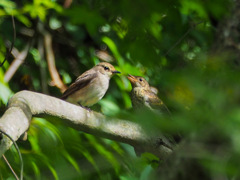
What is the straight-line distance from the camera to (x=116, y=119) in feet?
6.37

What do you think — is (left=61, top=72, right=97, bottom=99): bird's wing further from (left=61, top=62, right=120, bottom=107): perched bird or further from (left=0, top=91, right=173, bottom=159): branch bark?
(left=0, top=91, right=173, bottom=159): branch bark

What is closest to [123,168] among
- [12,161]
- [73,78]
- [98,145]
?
[98,145]

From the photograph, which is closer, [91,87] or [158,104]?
[158,104]

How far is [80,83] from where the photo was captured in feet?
23.4

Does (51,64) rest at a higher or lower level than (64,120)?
lower

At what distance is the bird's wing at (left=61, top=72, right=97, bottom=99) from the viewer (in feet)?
22.7

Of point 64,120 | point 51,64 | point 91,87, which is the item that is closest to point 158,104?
point 64,120

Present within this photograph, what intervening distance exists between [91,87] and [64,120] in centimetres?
280

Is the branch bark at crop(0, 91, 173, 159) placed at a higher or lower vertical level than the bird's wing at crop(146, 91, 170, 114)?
lower

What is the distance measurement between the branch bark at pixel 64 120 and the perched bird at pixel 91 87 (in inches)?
81.7

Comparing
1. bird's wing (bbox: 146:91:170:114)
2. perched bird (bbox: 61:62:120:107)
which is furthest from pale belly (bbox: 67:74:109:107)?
bird's wing (bbox: 146:91:170:114)

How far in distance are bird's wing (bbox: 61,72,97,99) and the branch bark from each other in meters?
2.31

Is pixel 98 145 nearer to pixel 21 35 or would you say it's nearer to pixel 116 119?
pixel 116 119

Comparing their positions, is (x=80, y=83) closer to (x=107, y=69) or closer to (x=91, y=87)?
(x=91, y=87)
